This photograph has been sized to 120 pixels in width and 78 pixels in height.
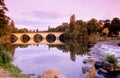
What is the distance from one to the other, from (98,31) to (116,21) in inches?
519

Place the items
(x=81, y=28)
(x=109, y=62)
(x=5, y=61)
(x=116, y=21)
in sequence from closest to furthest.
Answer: (x=5, y=61)
(x=109, y=62)
(x=116, y=21)
(x=81, y=28)

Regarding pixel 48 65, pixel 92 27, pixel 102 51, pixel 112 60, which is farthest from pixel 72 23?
pixel 112 60

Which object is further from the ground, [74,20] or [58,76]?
[74,20]

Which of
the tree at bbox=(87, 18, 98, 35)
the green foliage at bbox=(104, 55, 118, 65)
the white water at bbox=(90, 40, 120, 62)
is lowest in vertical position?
the white water at bbox=(90, 40, 120, 62)

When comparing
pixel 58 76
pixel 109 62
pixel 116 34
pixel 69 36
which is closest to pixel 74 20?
pixel 69 36

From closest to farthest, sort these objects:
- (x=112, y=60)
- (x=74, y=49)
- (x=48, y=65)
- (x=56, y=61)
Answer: (x=112, y=60)
(x=48, y=65)
(x=56, y=61)
(x=74, y=49)

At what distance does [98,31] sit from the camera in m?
118

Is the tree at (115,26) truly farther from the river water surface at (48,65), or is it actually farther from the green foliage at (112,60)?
the green foliage at (112,60)

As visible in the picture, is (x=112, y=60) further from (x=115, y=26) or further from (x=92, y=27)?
(x=92, y=27)

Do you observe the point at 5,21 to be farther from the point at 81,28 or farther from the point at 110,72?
the point at 81,28

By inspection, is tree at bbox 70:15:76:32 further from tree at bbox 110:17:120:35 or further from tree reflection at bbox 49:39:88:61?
tree reflection at bbox 49:39:88:61

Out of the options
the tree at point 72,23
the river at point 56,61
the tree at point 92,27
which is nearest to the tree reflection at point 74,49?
the river at point 56,61

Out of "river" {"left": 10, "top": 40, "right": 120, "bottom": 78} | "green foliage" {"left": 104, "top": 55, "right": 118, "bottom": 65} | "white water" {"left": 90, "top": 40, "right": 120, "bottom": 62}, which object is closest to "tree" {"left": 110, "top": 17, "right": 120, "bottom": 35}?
"white water" {"left": 90, "top": 40, "right": 120, "bottom": 62}

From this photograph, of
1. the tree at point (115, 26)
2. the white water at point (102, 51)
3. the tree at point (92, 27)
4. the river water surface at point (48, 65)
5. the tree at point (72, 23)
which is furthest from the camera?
the tree at point (72, 23)
